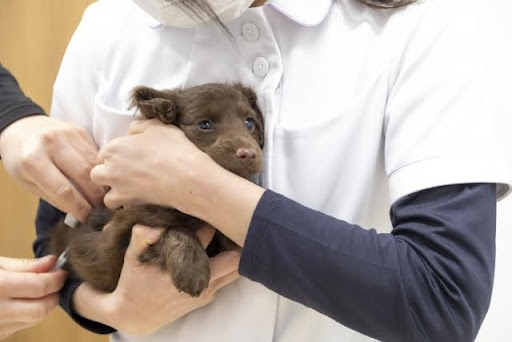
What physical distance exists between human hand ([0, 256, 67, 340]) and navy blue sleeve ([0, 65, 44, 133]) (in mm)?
278

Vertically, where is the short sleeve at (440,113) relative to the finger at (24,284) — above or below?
above

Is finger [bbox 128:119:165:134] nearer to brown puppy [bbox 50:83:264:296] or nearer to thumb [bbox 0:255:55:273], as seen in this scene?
brown puppy [bbox 50:83:264:296]

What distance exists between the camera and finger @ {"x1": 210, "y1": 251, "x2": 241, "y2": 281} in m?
0.78

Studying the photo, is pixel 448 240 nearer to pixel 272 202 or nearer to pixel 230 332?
pixel 272 202

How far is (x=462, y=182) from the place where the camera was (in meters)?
0.67

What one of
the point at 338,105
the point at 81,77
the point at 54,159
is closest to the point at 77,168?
the point at 54,159

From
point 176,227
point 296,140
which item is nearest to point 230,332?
point 176,227

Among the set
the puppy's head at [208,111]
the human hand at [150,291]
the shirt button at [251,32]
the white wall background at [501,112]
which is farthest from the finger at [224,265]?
the white wall background at [501,112]

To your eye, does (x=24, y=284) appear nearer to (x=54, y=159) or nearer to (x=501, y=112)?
(x=54, y=159)

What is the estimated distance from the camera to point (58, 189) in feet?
3.08

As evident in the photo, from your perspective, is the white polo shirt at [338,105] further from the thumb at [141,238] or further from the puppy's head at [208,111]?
the thumb at [141,238]

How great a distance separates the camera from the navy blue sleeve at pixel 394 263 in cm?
65

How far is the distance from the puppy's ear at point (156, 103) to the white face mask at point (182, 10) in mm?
119

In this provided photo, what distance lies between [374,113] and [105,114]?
0.48 m
